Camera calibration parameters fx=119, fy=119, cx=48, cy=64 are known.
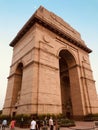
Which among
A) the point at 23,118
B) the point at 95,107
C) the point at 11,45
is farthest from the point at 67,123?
the point at 11,45

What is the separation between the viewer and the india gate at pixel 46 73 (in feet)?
45.7

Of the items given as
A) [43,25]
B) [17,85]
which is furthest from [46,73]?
[43,25]

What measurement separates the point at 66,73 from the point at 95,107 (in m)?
7.99

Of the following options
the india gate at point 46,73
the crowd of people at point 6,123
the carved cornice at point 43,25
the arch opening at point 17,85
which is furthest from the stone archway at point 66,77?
the crowd of people at point 6,123

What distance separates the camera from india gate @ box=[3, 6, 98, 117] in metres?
13.9

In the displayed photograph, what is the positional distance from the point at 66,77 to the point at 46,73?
1002 cm

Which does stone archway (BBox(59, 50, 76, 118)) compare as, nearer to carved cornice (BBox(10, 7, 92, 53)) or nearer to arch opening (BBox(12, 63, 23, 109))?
carved cornice (BBox(10, 7, 92, 53))

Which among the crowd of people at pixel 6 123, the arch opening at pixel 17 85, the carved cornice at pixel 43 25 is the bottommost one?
the crowd of people at pixel 6 123

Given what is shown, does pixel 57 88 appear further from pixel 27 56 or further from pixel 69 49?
pixel 69 49

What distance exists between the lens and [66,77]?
24.6 meters

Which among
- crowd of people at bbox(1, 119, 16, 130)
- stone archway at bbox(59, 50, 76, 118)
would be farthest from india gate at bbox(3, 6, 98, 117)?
crowd of people at bbox(1, 119, 16, 130)

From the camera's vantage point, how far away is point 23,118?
1181 cm

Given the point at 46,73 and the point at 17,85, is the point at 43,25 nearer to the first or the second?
the point at 46,73

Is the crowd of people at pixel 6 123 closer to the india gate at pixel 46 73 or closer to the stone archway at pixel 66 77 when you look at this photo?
the india gate at pixel 46 73
